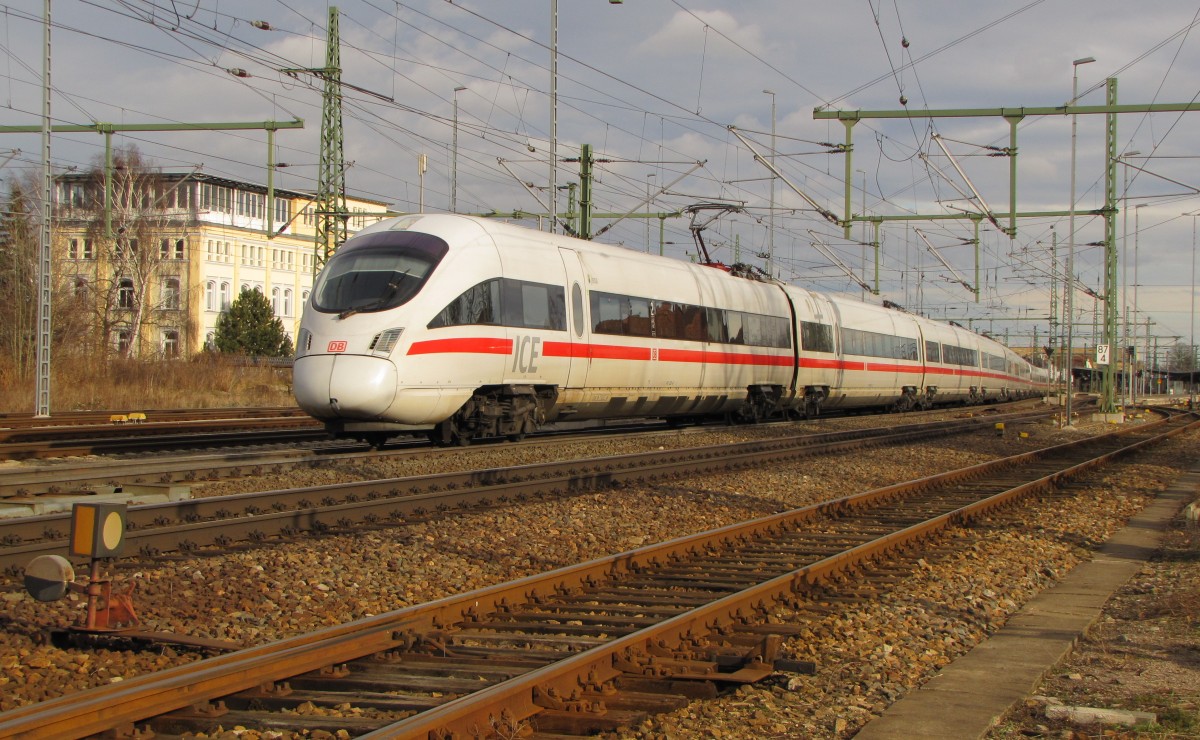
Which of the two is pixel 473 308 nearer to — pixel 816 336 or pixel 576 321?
pixel 576 321

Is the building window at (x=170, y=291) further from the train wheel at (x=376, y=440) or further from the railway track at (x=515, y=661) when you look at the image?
the railway track at (x=515, y=661)

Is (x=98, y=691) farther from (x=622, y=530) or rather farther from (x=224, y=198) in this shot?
(x=224, y=198)

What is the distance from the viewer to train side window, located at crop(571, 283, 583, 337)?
1816 cm

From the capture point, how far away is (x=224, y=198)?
79.4 meters

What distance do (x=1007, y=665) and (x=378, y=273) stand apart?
36.5 ft

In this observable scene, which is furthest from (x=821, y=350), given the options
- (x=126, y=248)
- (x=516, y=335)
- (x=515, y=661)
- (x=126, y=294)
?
(x=126, y=294)

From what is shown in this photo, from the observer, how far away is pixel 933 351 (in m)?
39.9

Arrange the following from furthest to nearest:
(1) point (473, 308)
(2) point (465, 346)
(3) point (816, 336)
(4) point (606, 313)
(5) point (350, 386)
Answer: (3) point (816, 336)
(4) point (606, 313)
(1) point (473, 308)
(2) point (465, 346)
(5) point (350, 386)

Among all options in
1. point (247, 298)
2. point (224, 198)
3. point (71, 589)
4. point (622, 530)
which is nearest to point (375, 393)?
point (622, 530)

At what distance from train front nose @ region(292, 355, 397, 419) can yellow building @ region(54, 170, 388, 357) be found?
11604 mm

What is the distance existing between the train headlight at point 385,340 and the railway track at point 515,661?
6753 millimetres

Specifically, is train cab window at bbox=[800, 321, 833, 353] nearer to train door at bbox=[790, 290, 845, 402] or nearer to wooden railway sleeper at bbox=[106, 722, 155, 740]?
train door at bbox=[790, 290, 845, 402]

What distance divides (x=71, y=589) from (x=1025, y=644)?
545 centimetres

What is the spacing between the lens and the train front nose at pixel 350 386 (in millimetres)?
14609
